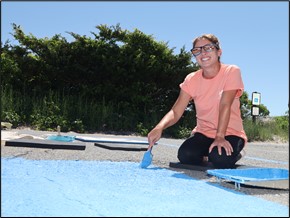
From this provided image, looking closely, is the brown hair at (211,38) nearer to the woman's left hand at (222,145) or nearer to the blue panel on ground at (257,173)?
the woman's left hand at (222,145)

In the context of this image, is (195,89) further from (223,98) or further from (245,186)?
(245,186)

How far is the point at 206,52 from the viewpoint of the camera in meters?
3.27

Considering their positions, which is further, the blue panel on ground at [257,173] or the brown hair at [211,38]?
the brown hair at [211,38]

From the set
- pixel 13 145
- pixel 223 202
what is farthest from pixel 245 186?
pixel 13 145

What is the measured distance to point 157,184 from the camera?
2.65 meters

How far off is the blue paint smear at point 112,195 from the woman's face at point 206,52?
0.98 m

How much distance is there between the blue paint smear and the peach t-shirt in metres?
0.62

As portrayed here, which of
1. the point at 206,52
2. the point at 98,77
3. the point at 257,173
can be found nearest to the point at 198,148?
the point at 257,173

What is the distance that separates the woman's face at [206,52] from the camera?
326cm

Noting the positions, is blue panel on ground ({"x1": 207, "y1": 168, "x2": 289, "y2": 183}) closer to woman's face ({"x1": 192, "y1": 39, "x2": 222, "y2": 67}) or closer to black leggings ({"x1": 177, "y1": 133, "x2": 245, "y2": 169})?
black leggings ({"x1": 177, "y1": 133, "x2": 245, "y2": 169})

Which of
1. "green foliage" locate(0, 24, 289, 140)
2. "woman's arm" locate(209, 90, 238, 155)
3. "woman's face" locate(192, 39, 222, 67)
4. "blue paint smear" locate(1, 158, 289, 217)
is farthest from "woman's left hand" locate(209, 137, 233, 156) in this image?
"green foliage" locate(0, 24, 289, 140)

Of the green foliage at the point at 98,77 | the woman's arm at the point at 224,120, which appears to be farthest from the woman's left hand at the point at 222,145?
the green foliage at the point at 98,77

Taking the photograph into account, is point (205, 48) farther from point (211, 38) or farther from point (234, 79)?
point (234, 79)

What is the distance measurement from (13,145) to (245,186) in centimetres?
250
